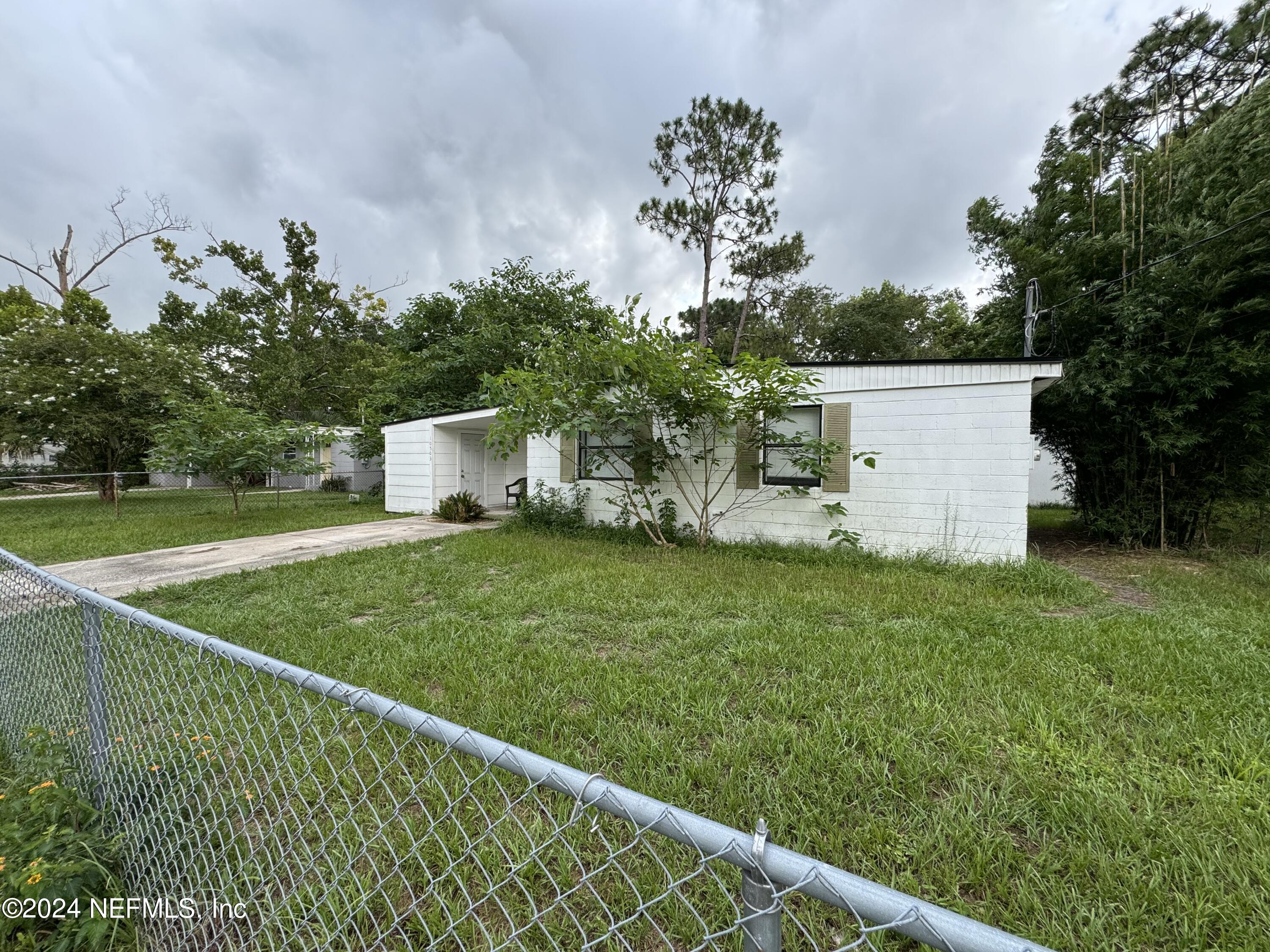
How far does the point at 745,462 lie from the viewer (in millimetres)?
6242

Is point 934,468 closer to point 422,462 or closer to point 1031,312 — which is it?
point 1031,312

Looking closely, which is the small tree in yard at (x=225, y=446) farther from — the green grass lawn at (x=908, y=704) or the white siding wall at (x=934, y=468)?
the white siding wall at (x=934, y=468)

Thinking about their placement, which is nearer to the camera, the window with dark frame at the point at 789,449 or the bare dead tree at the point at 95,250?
the window with dark frame at the point at 789,449

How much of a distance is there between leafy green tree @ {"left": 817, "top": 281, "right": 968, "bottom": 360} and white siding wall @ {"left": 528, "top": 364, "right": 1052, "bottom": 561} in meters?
14.0

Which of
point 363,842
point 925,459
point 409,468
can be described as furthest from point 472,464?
point 363,842

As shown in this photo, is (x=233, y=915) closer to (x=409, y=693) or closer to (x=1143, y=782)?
(x=409, y=693)

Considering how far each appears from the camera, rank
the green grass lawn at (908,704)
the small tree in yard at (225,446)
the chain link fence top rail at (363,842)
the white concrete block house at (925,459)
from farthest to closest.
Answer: the small tree in yard at (225,446) < the white concrete block house at (925,459) < the green grass lawn at (908,704) < the chain link fence top rail at (363,842)

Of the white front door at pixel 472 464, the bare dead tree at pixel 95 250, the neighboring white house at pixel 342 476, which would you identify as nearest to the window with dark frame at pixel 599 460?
the white front door at pixel 472 464

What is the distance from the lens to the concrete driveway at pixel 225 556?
4.59 m

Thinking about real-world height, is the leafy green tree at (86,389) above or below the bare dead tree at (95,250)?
below

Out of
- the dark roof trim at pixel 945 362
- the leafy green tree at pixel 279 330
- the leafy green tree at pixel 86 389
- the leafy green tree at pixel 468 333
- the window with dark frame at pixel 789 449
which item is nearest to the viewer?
the dark roof trim at pixel 945 362

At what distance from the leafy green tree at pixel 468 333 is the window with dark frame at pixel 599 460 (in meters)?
4.72

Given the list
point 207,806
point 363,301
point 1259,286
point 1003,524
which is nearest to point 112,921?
point 207,806

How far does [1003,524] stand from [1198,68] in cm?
903
